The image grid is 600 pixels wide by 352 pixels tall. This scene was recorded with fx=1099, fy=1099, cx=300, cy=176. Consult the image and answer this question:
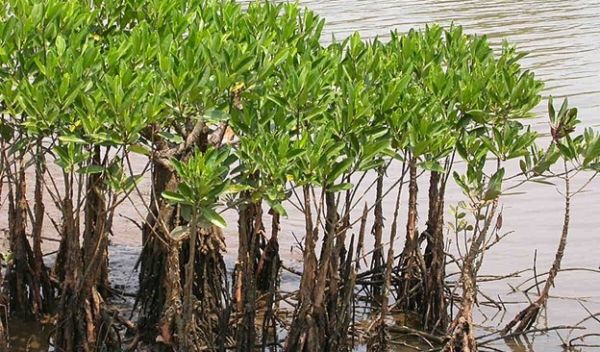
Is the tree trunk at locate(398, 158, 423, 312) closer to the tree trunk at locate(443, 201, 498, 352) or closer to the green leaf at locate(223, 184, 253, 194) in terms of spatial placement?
the tree trunk at locate(443, 201, 498, 352)

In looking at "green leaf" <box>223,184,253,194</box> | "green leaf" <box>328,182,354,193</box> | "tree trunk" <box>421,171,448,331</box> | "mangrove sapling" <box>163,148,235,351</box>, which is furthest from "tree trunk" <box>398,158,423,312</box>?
"green leaf" <box>223,184,253,194</box>

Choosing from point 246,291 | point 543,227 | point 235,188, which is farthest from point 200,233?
point 543,227

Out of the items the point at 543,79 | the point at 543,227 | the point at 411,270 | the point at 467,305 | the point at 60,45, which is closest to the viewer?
the point at 60,45

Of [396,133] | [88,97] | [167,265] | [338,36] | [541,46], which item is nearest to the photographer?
[88,97]

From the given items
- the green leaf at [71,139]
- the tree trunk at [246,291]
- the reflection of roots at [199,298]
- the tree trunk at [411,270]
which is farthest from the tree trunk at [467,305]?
the green leaf at [71,139]

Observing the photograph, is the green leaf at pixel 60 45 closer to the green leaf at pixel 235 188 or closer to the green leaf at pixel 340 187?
the green leaf at pixel 235 188

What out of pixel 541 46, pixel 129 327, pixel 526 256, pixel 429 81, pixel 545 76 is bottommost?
pixel 129 327

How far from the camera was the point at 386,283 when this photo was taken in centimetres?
435

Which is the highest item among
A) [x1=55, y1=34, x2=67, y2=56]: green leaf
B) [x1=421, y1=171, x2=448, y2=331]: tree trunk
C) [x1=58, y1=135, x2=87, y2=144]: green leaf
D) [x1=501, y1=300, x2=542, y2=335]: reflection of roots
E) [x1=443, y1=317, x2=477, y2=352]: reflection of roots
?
[x1=55, y1=34, x2=67, y2=56]: green leaf

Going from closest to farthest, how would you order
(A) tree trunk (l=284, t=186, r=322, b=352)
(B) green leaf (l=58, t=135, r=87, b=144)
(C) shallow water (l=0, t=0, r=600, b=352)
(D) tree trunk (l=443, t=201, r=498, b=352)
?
(B) green leaf (l=58, t=135, r=87, b=144) < (A) tree trunk (l=284, t=186, r=322, b=352) < (D) tree trunk (l=443, t=201, r=498, b=352) < (C) shallow water (l=0, t=0, r=600, b=352)

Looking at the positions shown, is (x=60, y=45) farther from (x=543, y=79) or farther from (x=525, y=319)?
(x=543, y=79)

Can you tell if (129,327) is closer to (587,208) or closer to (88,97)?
(88,97)

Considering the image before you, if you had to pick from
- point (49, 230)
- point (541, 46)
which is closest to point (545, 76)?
point (541, 46)

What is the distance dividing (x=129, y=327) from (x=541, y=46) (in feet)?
27.9
